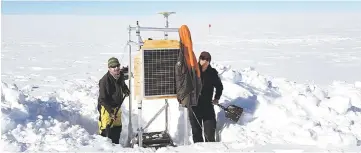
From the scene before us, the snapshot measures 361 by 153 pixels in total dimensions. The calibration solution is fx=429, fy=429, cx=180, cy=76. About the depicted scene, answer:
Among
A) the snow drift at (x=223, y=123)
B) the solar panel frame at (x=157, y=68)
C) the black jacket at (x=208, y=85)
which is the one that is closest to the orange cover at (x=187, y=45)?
the solar panel frame at (x=157, y=68)

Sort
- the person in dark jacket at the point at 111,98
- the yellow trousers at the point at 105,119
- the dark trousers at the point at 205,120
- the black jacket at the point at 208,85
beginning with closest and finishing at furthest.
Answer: the person in dark jacket at the point at 111,98
the yellow trousers at the point at 105,119
the black jacket at the point at 208,85
the dark trousers at the point at 205,120

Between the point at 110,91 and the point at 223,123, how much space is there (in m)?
2.07

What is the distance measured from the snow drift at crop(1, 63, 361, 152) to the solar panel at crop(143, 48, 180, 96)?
0.82 meters

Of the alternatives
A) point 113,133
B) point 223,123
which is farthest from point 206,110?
point 113,133

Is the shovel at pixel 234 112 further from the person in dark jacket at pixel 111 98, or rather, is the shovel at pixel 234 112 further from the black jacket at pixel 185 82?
the person in dark jacket at pixel 111 98

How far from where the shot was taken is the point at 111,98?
6.22 m

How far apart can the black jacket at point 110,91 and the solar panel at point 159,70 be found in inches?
22.2

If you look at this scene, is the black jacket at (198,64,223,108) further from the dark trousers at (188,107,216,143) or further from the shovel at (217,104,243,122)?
the shovel at (217,104,243,122)

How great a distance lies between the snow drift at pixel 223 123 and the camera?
5.71 metres

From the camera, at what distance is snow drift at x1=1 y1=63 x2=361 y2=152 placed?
18.7 feet

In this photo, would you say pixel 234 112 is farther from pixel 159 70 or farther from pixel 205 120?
pixel 159 70

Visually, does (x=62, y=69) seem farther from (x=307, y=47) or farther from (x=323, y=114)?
(x=307, y=47)

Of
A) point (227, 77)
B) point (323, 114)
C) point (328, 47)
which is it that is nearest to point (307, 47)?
point (328, 47)

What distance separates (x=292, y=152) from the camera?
5.49 metres
